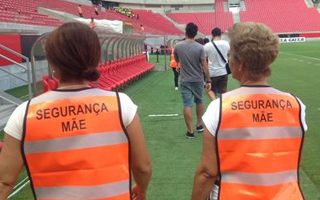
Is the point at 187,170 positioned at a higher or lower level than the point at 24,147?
lower

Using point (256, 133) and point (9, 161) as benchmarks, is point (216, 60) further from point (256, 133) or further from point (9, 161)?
point (9, 161)

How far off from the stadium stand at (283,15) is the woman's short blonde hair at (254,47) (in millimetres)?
68813

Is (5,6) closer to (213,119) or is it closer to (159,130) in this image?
(159,130)

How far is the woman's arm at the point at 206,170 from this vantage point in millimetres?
2527

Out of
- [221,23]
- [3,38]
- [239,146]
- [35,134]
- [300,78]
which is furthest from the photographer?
[221,23]

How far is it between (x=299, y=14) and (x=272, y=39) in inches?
2954

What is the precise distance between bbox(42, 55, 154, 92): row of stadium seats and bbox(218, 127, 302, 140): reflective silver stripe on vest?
892 centimetres

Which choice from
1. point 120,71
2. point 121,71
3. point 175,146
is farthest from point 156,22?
point 175,146

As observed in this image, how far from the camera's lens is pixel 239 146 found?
2488 millimetres

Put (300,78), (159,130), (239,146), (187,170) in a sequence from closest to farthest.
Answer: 1. (239,146)
2. (187,170)
3. (159,130)
4. (300,78)

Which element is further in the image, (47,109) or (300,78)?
(300,78)

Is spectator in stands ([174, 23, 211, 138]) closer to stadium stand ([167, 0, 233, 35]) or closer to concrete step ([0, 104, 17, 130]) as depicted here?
concrete step ([0, 104, 17, 130])

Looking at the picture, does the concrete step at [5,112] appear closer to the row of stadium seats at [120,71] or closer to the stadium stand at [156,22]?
the row of stadium seats at [120,71]

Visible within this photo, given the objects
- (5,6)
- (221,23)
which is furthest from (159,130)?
(221,23)
